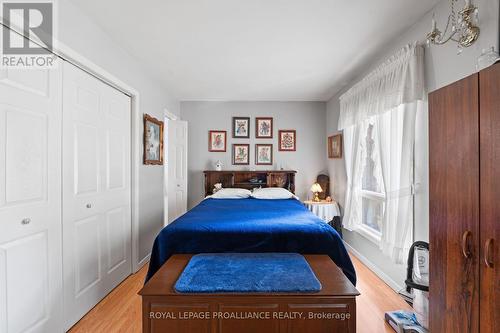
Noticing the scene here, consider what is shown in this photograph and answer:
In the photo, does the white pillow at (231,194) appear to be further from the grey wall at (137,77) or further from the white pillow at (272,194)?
the grey wall at (137,77)

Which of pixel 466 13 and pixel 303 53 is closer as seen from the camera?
pixel 466 13

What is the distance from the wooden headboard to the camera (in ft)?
14.8

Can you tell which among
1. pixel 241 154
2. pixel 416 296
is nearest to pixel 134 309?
pixel 416 296

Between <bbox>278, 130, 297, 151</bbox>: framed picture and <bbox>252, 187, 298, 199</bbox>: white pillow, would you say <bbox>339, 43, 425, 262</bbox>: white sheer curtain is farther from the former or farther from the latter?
<bbox>278, 130, 297, 151</bbox>: framed picture

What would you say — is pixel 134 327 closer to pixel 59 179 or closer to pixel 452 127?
pixel 59 179

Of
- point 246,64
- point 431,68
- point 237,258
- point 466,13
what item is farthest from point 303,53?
point 237,258

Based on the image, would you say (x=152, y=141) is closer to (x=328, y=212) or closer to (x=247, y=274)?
(x=247, y=274)

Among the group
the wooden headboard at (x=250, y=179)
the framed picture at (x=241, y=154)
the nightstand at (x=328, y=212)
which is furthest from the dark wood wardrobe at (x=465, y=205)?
the framed picture at (x=241, y=154)

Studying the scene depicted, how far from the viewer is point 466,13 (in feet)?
4.97

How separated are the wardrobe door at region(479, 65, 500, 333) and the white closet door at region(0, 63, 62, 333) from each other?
2482 millimetres

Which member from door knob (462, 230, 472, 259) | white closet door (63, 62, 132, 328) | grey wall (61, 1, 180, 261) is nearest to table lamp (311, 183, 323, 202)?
grey wall (61, 1, 180, 261)

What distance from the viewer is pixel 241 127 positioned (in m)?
4.66

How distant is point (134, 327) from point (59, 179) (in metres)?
1.28

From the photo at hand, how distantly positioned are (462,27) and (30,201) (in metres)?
3.06
